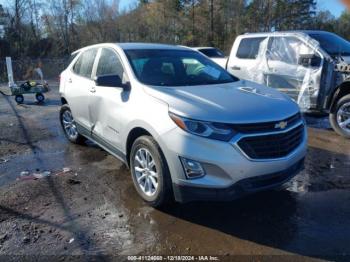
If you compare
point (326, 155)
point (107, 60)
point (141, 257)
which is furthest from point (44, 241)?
point (326, 155)

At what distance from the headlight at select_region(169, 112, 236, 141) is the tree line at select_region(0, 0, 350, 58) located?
3631 centimetres

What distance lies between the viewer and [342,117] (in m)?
7.19

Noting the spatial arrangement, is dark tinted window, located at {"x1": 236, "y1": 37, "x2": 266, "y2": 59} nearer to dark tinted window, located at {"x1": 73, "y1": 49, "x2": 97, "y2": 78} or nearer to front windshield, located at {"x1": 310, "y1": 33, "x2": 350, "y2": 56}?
front windshield, located at {"x1": 310, "y1": 33, "x2": 350, "y2": 56}

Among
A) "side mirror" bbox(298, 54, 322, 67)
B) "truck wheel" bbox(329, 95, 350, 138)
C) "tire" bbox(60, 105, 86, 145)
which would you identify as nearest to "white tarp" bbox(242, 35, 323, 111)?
"side mirror" bbox(298, 54, 322, 67)

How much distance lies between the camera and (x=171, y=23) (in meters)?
44.6

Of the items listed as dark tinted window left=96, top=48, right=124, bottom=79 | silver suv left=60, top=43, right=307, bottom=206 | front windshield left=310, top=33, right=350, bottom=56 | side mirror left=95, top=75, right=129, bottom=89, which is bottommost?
silver suv left=60, top=43, right=307, bottom=206

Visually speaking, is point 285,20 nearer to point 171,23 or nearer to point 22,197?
point 171,23

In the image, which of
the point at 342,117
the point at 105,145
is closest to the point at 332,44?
the point at 342,117

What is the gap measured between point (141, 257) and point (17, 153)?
4.19m

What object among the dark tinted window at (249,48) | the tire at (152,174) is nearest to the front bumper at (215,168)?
the tire at (152,174)

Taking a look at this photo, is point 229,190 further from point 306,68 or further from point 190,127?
point 306,68

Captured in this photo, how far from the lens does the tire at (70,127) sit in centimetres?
691

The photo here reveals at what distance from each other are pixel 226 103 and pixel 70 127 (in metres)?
4.03

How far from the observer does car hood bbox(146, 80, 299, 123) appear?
3.70 meters
